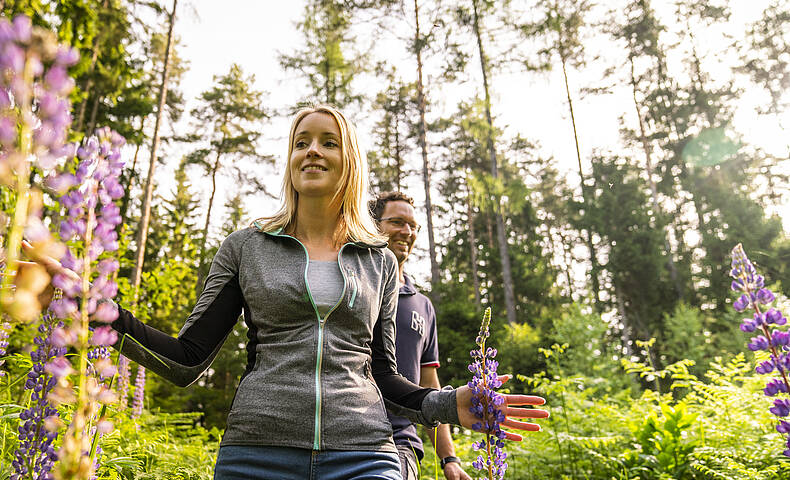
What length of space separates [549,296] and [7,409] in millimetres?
24753

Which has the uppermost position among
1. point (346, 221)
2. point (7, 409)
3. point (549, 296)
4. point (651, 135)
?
point (651, 135)

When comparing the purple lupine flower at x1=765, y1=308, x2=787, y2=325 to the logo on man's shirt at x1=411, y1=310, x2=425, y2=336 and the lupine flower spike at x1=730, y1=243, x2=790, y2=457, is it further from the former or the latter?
the logo on man's shirt at x1=411, y1=310, x2=425, y2=336

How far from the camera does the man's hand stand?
125 inches

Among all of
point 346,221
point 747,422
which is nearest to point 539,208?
A: point 747,422

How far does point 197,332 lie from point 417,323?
1873mm

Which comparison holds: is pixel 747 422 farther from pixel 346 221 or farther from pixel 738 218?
pixel 738 218

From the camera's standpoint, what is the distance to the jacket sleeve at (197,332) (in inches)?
58.3

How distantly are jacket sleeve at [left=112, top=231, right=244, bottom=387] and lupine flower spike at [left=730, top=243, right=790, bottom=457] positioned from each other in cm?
155

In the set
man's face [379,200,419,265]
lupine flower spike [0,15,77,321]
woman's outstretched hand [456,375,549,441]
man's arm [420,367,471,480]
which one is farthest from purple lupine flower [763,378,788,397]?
man's face [379,200,419,265]

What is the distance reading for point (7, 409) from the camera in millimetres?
1850

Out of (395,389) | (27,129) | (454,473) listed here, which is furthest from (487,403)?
(454,473)

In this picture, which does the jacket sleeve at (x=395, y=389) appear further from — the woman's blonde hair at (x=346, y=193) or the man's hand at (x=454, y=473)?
the man's hand at (x=454, y=473)

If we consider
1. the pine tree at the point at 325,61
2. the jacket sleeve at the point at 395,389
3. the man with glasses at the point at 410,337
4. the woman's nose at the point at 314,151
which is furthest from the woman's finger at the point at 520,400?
the pine tree at the point at 325,61

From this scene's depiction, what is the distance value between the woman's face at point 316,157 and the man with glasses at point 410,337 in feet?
4.63
